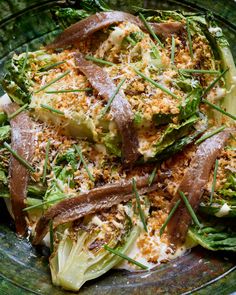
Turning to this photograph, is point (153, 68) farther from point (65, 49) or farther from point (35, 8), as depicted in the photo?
point (35, 8)

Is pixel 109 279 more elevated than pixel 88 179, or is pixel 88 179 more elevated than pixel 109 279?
pixel 88 179

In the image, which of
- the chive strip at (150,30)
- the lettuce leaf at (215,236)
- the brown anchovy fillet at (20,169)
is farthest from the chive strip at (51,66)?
the lettuce leaf at (215,236)

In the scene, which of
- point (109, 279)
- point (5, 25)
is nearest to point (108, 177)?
point (109, 279)

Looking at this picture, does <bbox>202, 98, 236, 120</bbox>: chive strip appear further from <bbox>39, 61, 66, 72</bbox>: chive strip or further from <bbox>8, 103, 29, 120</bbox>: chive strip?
<bbox>8, 103, 29, 120</bbox>: chive strip

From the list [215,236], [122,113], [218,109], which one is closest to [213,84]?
[218,109]

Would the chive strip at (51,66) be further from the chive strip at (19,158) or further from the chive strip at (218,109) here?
the chive strip at (218,109)

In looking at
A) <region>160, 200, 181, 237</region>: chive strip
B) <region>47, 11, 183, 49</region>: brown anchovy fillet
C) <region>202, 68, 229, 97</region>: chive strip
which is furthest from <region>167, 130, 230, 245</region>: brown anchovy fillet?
<region>47, 11, 183, 49</region>: brown anchovy fillet

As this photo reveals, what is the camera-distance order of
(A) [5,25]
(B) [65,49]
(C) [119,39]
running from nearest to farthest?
(C) [119,39]
(B) [65,49]
(A) [5,25]
